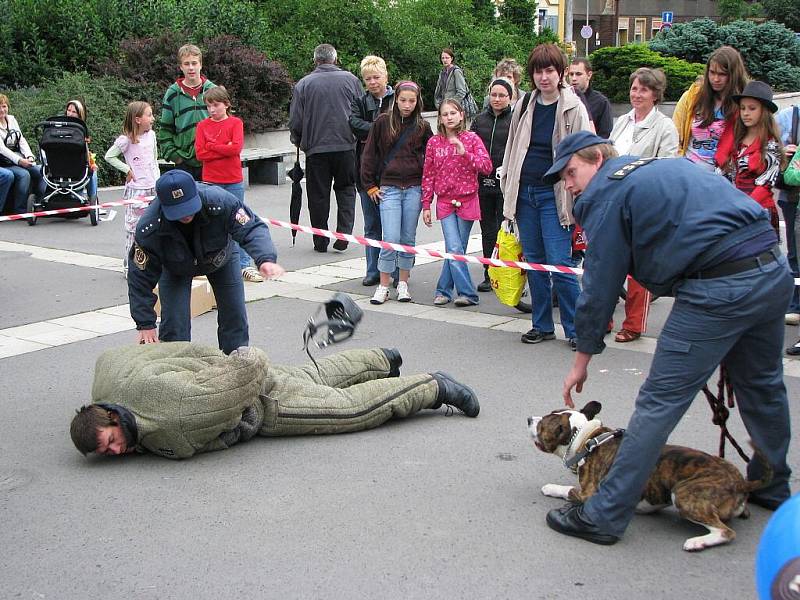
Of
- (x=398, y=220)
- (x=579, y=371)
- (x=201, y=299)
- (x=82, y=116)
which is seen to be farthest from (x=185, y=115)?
(x=579, y=371)

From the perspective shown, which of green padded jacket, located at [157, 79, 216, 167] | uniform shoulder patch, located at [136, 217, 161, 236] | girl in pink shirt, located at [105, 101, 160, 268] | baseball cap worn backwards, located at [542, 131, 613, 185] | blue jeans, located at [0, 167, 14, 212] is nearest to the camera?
baseball cap worn backwards, located at [542, 131, 613, 185]

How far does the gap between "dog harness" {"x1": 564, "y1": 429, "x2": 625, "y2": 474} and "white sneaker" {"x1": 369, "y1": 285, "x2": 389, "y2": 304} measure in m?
4.38

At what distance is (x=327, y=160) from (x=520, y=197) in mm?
4119

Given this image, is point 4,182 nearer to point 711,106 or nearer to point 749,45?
point 711,106

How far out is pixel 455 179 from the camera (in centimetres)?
826

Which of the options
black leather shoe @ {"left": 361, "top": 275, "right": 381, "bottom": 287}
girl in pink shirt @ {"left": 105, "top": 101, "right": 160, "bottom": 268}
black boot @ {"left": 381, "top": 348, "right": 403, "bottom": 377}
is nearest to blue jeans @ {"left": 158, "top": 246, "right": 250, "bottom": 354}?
black boot @ {"left": 381, "top": 348, "right": 403, "bottom": 377}

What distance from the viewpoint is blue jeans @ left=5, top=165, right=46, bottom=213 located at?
41.1 ft

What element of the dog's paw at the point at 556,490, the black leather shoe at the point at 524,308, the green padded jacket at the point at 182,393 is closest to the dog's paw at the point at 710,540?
the dog's paw at the point at 556,490

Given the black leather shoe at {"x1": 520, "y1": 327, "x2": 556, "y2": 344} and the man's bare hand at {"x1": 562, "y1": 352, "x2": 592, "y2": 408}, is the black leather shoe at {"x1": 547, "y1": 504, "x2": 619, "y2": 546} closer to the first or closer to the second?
the man's bare hand at {"x1": 562, "y1": 352, "x2": 592, "y2": 408}

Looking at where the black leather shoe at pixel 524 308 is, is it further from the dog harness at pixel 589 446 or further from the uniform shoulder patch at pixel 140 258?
the dog harness at pixel 589 446

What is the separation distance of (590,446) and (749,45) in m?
26.1

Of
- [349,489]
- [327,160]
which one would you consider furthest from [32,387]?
[327,160]

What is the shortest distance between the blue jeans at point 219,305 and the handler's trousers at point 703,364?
8.92ft

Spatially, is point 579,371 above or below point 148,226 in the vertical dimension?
below
